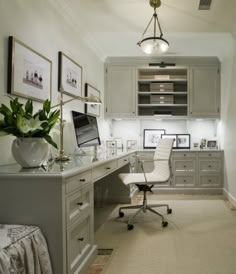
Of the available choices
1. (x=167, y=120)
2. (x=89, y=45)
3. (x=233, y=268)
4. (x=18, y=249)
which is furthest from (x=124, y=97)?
(x=18, y=249)

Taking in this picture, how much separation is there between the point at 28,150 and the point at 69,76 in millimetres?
1619

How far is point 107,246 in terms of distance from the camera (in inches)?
101

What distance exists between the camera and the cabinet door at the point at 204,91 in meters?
5.13

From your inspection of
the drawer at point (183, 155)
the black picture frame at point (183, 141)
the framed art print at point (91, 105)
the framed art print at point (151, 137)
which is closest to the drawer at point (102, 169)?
the framed art print at point (91, 105)

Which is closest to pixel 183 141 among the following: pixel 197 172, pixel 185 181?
pixel 197 172

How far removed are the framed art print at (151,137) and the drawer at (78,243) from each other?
3.40m

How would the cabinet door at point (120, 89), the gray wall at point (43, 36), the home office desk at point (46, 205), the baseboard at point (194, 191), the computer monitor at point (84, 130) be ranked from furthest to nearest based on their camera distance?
the cabinet door at point (120, 89)
the baseboard at point (194, 191)
the computer monitor at point (84, 130)
the gray wall at point (43, 36)
the home office desk at point (46, 205)

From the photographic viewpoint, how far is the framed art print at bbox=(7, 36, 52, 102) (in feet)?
6.91

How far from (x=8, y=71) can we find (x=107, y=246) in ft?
5.58

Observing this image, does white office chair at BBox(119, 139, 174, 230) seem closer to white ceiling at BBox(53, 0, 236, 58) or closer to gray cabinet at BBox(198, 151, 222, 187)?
white ceiling at BBox(53, 0, 236, 58)

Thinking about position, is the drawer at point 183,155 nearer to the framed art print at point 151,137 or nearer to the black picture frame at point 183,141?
the black picture frame at point 183,141

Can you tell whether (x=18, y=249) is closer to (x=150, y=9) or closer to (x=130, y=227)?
(x=130, y=227)

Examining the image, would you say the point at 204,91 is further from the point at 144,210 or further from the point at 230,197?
the point at 144,210

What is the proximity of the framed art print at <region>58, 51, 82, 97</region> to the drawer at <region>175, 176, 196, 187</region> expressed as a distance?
239 centimetres
